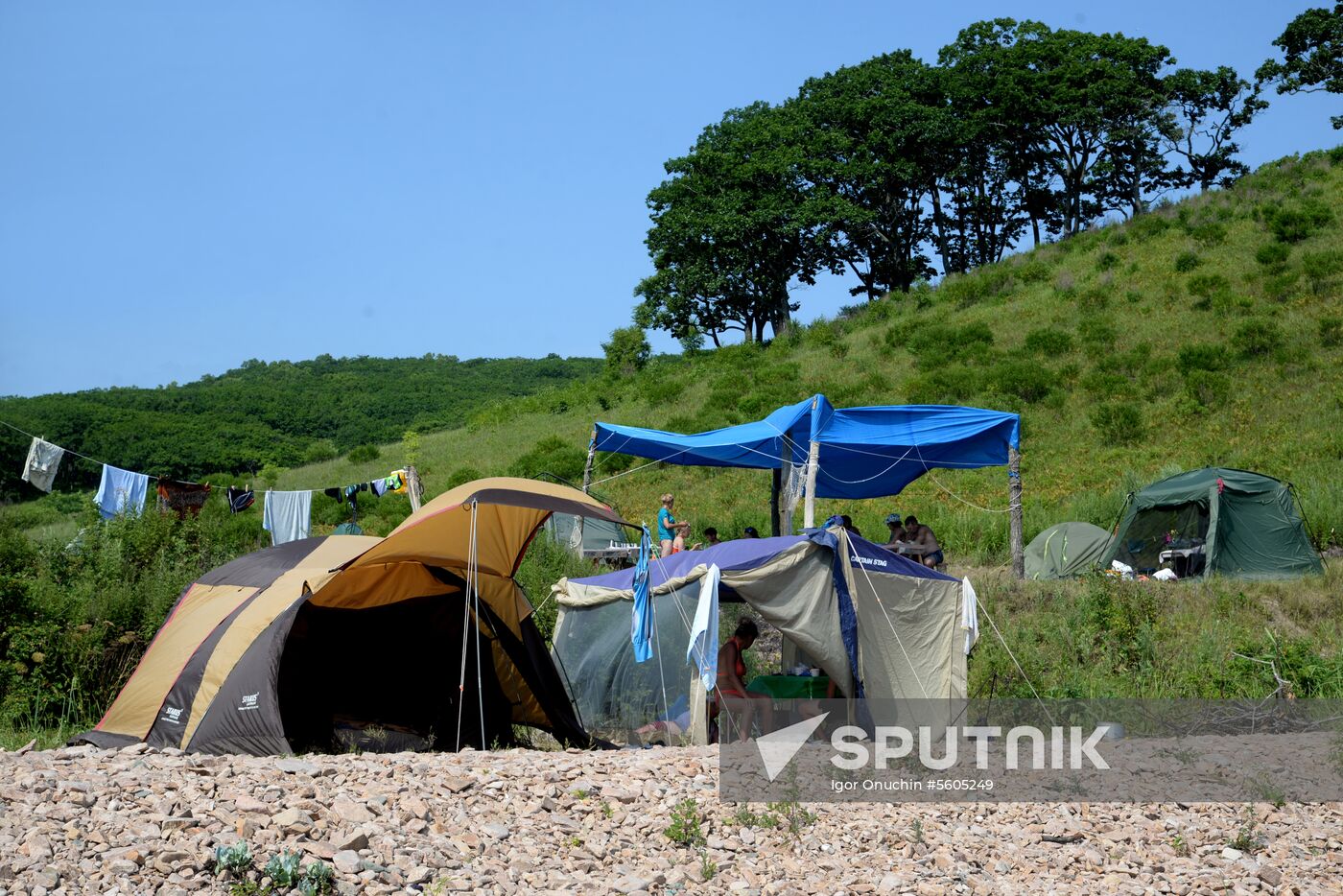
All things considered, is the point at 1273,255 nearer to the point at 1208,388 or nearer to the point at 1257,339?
the point at 1257,339

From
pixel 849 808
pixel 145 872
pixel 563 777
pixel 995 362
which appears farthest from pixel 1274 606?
pixel 995 362

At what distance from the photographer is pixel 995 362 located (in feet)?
90.7

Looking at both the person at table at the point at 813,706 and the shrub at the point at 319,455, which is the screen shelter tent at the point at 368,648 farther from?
the shrub at the point at 319,455

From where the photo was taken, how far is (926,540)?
1472 cm

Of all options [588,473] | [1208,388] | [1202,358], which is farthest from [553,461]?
[1202,358]

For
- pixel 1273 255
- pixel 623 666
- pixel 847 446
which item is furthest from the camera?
pixel 1273 255

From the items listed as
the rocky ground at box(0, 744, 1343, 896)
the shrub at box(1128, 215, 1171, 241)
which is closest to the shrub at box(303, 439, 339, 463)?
the shrub at box(1128, 215, 1171, 241)

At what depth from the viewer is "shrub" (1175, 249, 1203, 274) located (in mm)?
29953

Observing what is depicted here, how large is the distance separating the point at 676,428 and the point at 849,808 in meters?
20.6

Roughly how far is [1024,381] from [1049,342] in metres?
2.85

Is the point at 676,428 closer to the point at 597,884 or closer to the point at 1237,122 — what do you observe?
the point at 597,884

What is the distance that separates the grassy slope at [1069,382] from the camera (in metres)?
19.9

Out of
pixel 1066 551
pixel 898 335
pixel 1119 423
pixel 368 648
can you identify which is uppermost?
pixel 898 335

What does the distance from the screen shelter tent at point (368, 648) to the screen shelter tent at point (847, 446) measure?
13.1 feet
